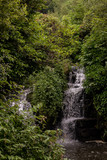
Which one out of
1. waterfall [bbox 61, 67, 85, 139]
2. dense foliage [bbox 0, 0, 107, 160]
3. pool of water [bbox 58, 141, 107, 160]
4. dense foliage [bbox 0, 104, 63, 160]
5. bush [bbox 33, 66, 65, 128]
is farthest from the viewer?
waterfall [bbox 61, 67, 85, 139]

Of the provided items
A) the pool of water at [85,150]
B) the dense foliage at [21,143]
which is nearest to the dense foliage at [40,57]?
the pool of water at [85,150]

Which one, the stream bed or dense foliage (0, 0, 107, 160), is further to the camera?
the stream bed

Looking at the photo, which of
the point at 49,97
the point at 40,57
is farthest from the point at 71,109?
the point at 40,57

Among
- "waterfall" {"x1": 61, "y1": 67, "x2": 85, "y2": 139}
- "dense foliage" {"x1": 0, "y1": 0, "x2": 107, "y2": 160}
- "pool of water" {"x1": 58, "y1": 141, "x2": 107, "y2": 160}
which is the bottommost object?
"pool of water" {"x1": 58, "y1": 141, "x2": 107, "y2": 160}

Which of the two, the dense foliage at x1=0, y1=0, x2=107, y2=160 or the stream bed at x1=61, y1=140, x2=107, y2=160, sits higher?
the dense foliage at x1=0, y1=0, x2=107, y2=160

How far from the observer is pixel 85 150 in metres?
6.56

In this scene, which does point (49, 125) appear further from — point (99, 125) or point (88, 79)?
point (88, 79)

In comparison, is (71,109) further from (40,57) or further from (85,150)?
(40,57)

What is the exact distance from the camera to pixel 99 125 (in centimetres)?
833

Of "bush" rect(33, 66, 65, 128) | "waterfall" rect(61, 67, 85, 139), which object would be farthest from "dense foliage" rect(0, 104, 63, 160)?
"waterfall" rect(61, 67, 85, 139)

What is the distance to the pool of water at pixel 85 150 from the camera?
19.2 ft

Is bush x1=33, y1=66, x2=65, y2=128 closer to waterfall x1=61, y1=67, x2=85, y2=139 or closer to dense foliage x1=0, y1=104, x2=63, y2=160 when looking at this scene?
waterfall x1=61, y1=67, x2=85, y2=139

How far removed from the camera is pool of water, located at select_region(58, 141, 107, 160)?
230 inches

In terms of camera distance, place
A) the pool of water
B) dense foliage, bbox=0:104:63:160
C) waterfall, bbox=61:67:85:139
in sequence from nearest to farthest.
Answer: dense foliage, bbox=0:104:63:160 → the pool of water → waterfall, bbox=61:67:85:139
